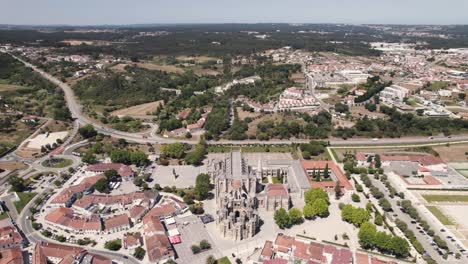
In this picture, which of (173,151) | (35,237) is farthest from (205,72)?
(35,237)

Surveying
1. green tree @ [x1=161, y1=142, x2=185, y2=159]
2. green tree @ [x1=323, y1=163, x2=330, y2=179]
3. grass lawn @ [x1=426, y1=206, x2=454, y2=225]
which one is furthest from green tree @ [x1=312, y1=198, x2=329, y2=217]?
green tree @ [x1=161, y1=142, x2=185, y2=159]

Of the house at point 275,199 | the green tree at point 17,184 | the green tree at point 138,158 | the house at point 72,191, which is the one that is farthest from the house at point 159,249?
the green tree at point 17,184

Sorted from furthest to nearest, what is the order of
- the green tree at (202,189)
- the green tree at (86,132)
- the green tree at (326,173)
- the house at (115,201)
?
the green tree at (86,132), the green tree at (326,173), the green tree at (202,189), the house at (115,201)

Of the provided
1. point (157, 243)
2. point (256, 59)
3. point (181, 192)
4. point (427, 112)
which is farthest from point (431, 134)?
point (256, 59)

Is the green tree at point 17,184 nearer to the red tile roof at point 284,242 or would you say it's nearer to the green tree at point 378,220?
the red tile roof at point 284,242

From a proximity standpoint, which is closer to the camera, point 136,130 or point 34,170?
point 34,170

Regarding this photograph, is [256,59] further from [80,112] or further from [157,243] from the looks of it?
[157,243]
